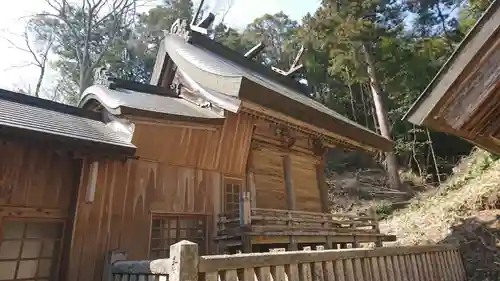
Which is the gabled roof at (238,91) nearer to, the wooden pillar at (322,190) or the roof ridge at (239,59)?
the roof ridge at (239,59)

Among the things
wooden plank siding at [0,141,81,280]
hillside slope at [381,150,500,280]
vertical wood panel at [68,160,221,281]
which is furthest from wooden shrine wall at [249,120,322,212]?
wooden plank siding at [0,141,81,280]

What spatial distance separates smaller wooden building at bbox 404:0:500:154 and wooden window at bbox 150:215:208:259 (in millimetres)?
5051

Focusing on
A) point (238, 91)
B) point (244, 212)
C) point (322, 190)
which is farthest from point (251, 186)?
point (238, 91)

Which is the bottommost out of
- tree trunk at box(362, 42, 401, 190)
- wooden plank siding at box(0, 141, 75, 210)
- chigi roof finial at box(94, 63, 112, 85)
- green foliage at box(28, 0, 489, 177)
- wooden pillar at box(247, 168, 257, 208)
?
wooden plank siding at box(0, 141, 75, 210)

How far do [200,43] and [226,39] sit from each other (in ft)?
58.8

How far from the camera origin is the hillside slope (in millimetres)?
8273

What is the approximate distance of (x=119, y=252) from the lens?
5371 mm

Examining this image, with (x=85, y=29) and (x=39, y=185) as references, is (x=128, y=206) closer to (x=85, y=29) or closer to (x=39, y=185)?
(x=39, y=185)

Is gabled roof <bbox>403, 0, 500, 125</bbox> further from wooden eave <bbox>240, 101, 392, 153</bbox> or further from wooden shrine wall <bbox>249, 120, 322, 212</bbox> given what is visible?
wooden shrine wall <bbox>249, 120, 322, 212</bbox>

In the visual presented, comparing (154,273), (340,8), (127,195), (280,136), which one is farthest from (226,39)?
(154,273)

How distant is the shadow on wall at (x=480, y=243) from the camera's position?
766 centimetres

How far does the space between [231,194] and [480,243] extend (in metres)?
6.49

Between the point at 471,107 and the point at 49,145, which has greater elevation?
the point at 49,145

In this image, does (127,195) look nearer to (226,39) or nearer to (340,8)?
(340,8)
